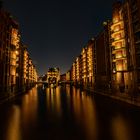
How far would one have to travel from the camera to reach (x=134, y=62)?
4250 cm

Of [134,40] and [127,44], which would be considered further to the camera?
[127,44]

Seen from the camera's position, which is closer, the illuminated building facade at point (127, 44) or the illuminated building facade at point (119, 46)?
the illuminated building facade at point (127, 44)

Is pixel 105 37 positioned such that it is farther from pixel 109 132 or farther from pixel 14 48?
pixel 109 132

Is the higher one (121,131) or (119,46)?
(119,46)

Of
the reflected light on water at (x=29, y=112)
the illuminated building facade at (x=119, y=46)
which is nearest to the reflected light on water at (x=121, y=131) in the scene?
the reflected light on water at (x=29, y=112)

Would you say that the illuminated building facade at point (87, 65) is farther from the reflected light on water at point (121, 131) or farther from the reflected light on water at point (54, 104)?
the reflected light on water at point (121, 131)

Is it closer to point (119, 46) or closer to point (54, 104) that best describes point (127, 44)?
point (119, 46)

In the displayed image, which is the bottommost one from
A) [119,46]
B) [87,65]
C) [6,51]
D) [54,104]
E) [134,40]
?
[54,104]

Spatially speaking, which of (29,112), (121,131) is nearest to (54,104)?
(29,112)

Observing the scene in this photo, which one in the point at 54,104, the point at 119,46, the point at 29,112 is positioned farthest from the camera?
the point at 119,46

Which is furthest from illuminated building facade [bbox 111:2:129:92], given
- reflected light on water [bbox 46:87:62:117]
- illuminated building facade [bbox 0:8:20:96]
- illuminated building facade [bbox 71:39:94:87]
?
illuminated building facade [bbox 71:39:94:87]

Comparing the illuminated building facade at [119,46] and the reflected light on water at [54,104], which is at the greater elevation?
the illuminated building facade at [119,46]

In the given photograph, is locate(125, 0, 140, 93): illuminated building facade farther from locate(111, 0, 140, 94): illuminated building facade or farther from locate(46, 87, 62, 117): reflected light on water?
locate(46, 87, 62, 117): reflected light on water

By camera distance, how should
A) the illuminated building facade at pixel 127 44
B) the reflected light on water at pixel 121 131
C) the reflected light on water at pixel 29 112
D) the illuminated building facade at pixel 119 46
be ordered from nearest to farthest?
the reflected light on water at pixel 121 131
the reflected light on water at pixel 29 112
the illuminated building facade at pixel 127 44
the illuminated building facade at pixel 119 46
